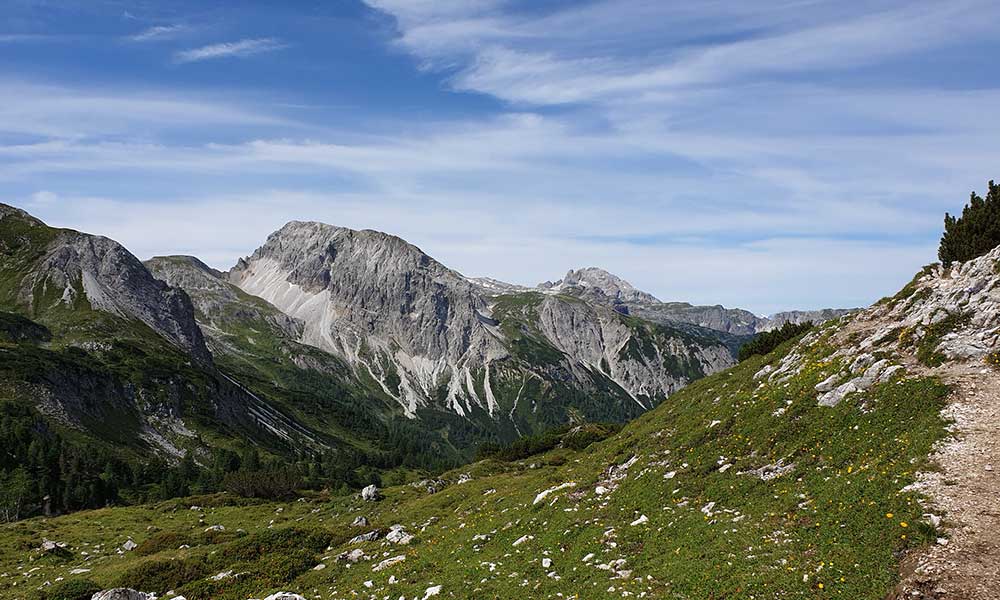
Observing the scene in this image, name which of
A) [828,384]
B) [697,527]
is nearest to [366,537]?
[697,527]

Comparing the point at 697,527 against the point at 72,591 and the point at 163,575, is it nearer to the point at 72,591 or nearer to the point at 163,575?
the point at 163,575

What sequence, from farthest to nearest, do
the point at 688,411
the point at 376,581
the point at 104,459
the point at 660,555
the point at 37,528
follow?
the point at 104,459, the point at 37,528, the point at 688,411, the point at 376,581, the point at 660,555

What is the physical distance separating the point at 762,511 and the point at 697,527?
2630 mm

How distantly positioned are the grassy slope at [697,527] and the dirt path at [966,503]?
0.61 m

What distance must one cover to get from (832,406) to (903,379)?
10.8ft

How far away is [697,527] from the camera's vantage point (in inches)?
900

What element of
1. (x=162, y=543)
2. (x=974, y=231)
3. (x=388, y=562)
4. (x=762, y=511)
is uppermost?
(x=974, y=231)

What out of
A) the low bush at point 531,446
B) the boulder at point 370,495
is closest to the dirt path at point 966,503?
the boulder at point 370,495

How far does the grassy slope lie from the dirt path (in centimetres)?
61

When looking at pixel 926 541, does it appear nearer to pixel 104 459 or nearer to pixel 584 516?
pixel 584 516

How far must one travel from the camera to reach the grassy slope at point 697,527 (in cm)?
1830

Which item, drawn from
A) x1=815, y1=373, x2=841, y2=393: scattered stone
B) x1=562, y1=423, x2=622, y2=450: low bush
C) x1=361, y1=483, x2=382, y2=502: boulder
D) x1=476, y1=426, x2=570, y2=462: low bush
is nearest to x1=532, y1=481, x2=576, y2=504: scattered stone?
x1=815, y1=373, x2=841, y2=393: scattered stone

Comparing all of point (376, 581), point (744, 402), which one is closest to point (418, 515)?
point (376, 581)

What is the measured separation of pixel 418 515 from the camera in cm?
4841
